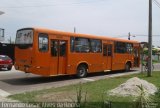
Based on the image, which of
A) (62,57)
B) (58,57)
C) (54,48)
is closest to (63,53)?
(62,57)

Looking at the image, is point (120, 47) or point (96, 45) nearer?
point (96, 45)

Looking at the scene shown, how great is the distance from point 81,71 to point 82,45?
1698mm

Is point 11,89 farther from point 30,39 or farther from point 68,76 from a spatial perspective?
point 68,76

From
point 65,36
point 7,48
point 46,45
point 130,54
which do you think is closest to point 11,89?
point 46,45

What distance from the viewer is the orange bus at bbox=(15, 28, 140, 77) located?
61.3 feet

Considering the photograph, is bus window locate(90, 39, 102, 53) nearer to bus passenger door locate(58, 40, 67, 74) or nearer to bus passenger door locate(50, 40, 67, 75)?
bus passenger door locate(58, 40, 67, 74)

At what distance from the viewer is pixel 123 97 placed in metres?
12.4

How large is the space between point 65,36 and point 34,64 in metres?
2.92

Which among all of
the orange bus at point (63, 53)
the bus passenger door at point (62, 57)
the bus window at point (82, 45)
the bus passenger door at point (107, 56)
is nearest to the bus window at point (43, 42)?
the orange bus at point (63, 53)

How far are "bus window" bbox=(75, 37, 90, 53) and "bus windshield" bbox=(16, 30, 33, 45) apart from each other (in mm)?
3450

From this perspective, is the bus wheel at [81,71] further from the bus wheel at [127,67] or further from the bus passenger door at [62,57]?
the bus wheel at [127,67]

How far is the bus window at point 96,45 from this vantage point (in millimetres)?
22906

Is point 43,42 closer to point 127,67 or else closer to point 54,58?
point 54,58

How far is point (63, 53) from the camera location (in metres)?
20.2
